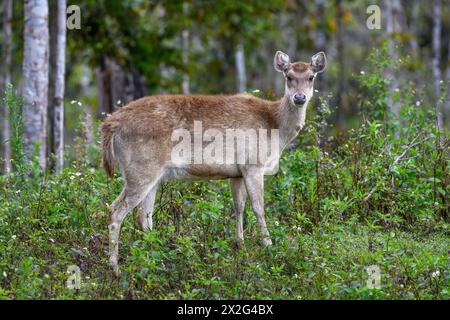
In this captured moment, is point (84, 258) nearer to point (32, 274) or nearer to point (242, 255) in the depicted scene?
point (32, 274)

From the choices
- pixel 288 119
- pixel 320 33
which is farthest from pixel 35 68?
pixel 320 33

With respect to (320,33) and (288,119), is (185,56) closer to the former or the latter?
(320,33)

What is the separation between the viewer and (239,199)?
10109mm

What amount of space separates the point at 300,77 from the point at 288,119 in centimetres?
51

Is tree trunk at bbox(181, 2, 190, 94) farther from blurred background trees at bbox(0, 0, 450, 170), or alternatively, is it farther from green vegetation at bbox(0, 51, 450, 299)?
green vegetation at bbox(0, 51, 450, 299)

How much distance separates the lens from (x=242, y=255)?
8609 millimetres

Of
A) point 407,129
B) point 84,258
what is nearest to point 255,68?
point 407,129

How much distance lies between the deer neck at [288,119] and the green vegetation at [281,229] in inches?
17.6

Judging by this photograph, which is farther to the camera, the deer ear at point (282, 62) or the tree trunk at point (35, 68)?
the tree trunk at point (35, 68)

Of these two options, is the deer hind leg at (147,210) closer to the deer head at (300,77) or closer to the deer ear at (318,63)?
the deer head at (300,77)

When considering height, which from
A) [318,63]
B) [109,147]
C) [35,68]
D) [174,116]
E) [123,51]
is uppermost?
[123,51]

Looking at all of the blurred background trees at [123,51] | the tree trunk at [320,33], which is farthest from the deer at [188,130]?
the tree trunk at [320,33]

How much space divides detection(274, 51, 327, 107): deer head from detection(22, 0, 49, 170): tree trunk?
161 inches

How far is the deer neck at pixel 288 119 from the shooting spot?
10367 mm
